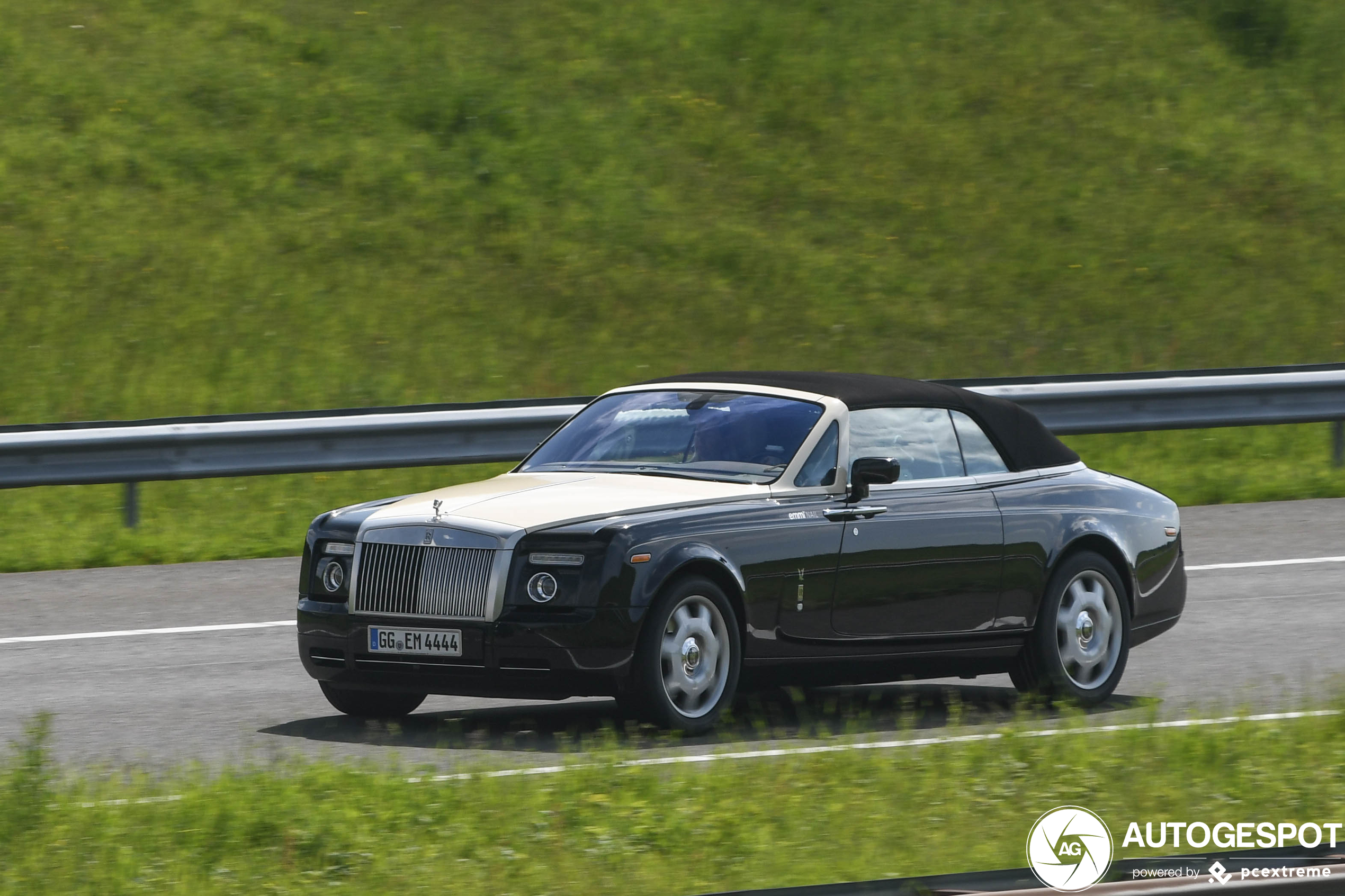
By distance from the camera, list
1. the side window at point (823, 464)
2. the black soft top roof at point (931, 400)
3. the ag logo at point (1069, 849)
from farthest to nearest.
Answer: the black soft top roof at point (931, 400)
the side window at point (823, 464)
the ag logo at point (1069, 849)

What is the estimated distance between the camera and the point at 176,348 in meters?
17.6

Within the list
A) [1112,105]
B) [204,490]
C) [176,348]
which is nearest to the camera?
[204,490]

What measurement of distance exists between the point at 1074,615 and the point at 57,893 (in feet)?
17.3

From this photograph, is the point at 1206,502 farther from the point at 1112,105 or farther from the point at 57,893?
the point at 57,893

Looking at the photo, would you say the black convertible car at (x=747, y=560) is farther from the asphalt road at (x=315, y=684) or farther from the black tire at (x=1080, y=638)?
the asphalt road at (x=315, y=684)

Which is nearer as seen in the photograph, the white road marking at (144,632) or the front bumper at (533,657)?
the front bumper at (533,657)

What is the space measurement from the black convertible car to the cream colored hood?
19 millimetres

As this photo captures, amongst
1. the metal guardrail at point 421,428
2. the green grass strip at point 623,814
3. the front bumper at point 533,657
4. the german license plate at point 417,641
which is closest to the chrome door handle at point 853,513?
the front bumper at point 533,657

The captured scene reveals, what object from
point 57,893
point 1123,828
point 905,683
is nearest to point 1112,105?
point 905,683

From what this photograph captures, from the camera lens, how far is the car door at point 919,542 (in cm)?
888

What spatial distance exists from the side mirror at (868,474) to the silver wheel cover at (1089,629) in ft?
3.84

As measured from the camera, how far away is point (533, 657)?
8070 mm

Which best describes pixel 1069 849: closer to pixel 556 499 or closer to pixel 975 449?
pixel 556 499

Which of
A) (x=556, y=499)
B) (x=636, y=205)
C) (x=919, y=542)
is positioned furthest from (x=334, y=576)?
(x=636, y=205)
